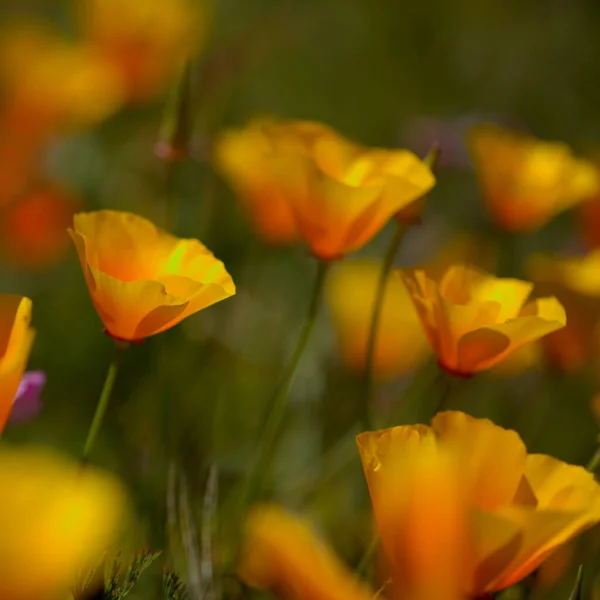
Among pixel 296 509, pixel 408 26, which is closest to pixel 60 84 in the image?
pixel 296 509

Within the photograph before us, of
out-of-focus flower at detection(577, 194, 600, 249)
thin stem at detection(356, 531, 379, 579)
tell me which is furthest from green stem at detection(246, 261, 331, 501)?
out-of-focus flower at detection(577, 194, 600, 249)

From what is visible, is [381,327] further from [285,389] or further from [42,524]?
[42,524]

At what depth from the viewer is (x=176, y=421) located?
2.48 feet

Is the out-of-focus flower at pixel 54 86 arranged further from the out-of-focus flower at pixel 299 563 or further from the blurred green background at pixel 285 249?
the out-of-focus flower at pixel 299 563

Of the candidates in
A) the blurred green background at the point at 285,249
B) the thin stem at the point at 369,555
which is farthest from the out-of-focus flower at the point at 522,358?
the thin stem at the point at 369,555

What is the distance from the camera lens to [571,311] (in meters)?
0.70

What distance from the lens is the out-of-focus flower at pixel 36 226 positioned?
1.03m

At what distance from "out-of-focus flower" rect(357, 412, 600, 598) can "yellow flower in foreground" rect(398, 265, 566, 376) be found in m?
0.07

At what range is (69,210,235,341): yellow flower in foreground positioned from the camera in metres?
0.45

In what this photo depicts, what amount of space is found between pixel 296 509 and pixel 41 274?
0.61m

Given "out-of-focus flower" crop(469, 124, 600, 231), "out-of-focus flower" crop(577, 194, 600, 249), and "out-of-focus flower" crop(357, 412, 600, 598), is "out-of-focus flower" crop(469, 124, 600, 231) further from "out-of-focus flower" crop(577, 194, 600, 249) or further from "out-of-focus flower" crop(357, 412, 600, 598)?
"out-of-focus flower" crop(357, 412, 600, 598)

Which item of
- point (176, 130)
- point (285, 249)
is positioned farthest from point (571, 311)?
point (285, 249)

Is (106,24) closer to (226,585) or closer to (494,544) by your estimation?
(226,585)

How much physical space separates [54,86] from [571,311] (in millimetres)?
716
